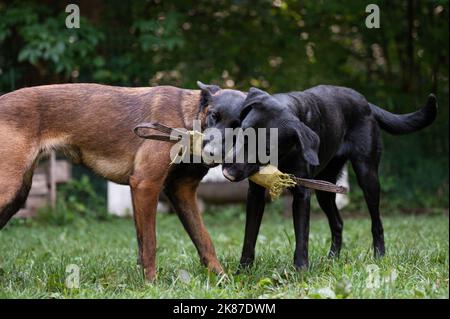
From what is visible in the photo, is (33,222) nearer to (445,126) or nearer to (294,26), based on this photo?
(294,26)

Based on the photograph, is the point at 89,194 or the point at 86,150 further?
the point at 89,194

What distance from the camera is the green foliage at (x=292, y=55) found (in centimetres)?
1041

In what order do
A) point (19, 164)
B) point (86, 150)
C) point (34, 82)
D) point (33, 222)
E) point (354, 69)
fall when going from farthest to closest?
point (354, 69)
point (34, 82)
point (33, 222)
point (86, 150)
point (19, 164)

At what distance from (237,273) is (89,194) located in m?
6.36

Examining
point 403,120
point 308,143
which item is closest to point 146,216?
point 308,143

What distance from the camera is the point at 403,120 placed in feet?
17.7

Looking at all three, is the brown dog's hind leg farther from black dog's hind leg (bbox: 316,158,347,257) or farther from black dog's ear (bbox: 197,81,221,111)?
black dog's hind leg (bbox: 316,158,347,257)

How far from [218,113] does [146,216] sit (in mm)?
775

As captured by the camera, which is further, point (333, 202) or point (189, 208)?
point (333, 202)

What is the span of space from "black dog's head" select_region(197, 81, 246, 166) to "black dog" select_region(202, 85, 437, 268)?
0.04ft

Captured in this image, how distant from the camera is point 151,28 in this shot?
9.63m
